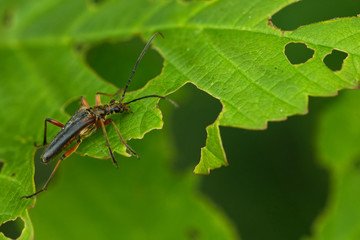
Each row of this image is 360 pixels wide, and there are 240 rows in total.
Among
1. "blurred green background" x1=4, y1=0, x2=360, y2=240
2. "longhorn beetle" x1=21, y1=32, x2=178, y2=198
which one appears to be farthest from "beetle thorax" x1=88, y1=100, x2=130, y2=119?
"blurred green background" x1=4, y1=0, x2=360, y2=240

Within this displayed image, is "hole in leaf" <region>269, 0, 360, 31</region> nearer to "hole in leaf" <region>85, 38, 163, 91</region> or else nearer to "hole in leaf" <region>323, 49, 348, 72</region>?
"hole in leaf" <region>323, 49, 348, 72</region>

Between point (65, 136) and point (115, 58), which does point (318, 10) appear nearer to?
point (115, 58)

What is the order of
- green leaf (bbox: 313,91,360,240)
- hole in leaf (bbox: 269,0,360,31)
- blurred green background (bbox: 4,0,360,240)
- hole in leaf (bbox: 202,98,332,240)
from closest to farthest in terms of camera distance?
green leaf (bbox: 313,91,360,240)
blurred green background (bbox: 4,0,360,240)
hole in leaf (bbox: 269,0,360,31)
hole in leaf (bbox: 202,98,332,240)

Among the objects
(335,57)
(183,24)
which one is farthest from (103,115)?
(335,57)

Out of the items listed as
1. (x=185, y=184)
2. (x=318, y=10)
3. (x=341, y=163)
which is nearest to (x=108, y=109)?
(x=185, y=184)

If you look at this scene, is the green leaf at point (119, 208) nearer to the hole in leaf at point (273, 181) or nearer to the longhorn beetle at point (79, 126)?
the longhorn beetle at point (79, 126)

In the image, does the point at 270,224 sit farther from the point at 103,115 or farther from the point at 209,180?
the point at 103,115
